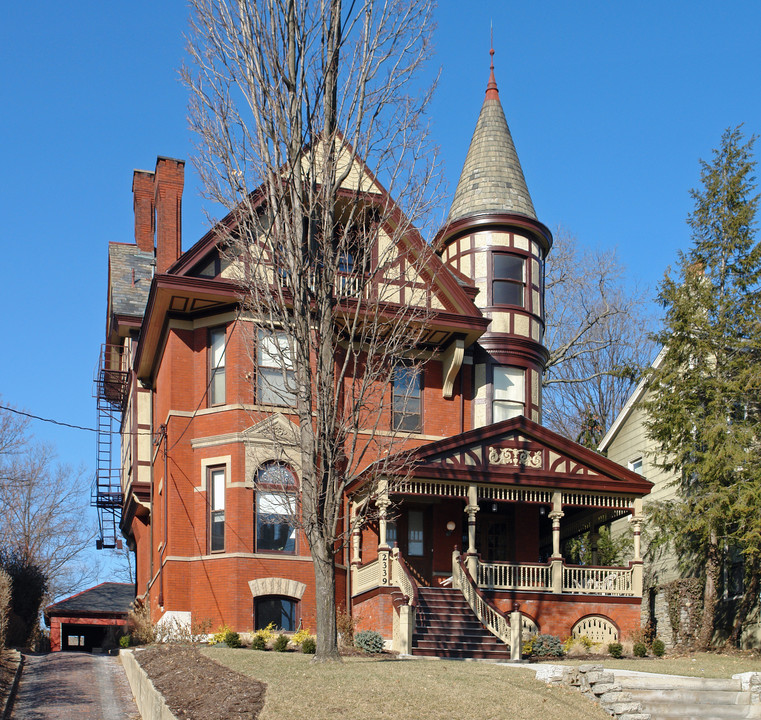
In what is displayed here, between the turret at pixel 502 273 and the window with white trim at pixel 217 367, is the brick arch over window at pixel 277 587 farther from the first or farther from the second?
the turret at pixel 502 273

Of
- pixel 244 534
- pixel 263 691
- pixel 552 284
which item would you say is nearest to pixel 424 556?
pixel 244 534

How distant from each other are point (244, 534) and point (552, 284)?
24474 millimetres

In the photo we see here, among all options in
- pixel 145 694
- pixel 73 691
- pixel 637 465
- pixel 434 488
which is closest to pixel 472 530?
pixel 434 488

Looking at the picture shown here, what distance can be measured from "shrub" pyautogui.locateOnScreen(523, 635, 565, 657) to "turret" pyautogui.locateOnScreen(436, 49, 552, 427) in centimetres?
727

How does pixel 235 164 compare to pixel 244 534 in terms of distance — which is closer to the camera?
pixel 235 164

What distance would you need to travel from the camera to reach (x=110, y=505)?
34562 mm

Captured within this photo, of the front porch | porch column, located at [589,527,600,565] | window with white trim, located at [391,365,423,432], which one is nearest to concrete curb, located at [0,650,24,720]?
the front porch

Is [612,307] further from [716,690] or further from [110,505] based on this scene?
[716,690]

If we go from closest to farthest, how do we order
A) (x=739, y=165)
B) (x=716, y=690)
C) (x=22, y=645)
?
(x=716, y=690) < (x=739, y=165) < (x=22, y=645)

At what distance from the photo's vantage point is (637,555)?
81.9ft

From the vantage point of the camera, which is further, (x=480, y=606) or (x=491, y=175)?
(x=491, y=175)

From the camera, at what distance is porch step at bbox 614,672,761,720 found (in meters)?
14.6

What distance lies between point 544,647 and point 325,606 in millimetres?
7723

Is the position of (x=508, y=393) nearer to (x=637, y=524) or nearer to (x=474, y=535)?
(x=637, y=524)
